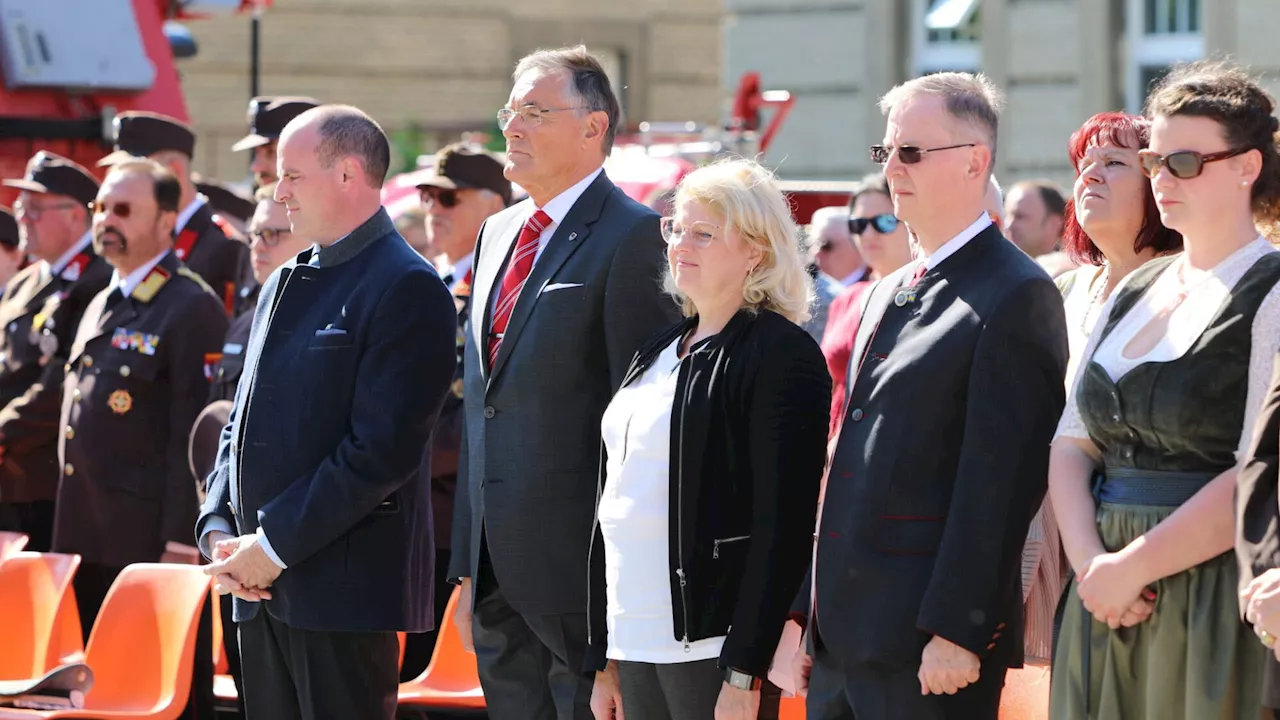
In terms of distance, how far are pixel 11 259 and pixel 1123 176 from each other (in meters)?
6.76

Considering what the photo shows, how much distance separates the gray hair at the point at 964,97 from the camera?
3662 mm

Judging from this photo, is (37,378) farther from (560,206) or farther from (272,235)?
(560,206)

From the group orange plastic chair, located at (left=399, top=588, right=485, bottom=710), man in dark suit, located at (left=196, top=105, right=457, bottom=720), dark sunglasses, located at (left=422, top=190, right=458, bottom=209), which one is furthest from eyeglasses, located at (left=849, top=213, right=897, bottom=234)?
man in dark suit, located at (left=196, top=105, right=457, bottom=720)

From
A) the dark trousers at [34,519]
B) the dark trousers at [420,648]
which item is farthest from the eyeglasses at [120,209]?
the dark trousers at [420,648]

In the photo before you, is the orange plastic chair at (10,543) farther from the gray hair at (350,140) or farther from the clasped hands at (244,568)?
the gray hair at (350,140)

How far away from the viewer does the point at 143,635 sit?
18.8ft

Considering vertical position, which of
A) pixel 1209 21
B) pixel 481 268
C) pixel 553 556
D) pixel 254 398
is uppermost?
pixel 1209 21

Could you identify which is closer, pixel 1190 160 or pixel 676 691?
pixel 1190 160

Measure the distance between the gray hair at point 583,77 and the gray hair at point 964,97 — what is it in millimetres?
915

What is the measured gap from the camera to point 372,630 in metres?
4.35

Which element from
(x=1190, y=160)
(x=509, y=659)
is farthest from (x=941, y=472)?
(x=509, y=659)

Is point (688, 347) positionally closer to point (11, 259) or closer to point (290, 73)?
point (11, 259)

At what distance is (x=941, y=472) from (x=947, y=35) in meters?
9.81

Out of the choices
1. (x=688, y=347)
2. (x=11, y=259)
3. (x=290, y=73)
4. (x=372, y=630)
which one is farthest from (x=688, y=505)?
(x=290, y=73)
